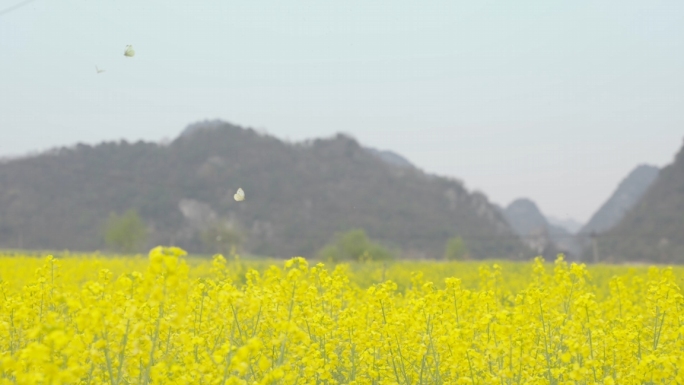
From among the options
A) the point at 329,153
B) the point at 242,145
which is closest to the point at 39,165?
the point at 242,145

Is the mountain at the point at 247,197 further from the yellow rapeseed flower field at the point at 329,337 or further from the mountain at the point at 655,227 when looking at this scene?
the yellow rapeseed flower field at the point at 329,337

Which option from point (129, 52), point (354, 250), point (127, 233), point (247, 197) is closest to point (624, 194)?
point (247, 197)

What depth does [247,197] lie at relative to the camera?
74188 millimetres

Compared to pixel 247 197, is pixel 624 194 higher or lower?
higher

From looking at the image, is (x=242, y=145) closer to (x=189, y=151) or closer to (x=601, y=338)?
(x=189, y=151)

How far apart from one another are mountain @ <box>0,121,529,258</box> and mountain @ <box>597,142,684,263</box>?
41.1ft

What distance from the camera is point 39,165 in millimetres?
66375

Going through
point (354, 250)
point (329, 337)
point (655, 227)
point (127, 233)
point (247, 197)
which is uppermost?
point (247, 197)

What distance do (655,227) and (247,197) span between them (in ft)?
144

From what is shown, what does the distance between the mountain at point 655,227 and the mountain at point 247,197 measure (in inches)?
493

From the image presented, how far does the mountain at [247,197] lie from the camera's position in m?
61.4

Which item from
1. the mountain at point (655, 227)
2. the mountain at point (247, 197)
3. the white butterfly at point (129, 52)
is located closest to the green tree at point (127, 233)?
the mountain at point (247, 197)

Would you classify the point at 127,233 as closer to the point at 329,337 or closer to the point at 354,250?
the point at 354,250

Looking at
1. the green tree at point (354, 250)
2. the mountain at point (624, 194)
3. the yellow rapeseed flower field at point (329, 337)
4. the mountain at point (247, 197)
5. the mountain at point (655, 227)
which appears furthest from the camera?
the mountain at point (624, 194)
